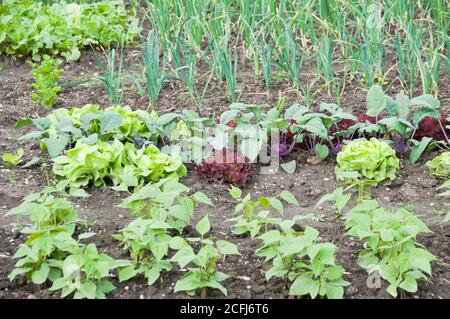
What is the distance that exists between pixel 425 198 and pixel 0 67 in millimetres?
3238

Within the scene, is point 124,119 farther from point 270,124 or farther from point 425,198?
point 425,198

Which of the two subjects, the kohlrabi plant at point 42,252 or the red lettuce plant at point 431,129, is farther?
the red lettuce plant at point 431,129

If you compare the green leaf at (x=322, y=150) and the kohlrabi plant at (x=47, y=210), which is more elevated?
the kohlrabi plant at (x=47, y=210)

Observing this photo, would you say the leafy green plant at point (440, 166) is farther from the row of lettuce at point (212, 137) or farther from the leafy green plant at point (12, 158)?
the leafy green plant at point (12, 158)

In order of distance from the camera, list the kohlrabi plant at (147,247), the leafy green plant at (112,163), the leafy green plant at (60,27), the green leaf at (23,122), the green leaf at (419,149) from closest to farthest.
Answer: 1. the kohlrabi plant at (147,247)
2. the leafy green plant at (112,163)
3. the green leaf at (419,149)
4. the green leaf at (23,122)
5. the leafy green plant at (60,27)

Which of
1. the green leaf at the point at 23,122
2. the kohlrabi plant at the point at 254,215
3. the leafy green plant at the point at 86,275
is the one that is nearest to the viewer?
the leafy green plant at the point at 86,275

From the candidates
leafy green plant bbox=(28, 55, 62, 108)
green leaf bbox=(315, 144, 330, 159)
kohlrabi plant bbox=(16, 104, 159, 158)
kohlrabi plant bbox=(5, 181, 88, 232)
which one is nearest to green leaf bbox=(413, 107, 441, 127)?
green leaf bbox=(315, 144, 330, 159)

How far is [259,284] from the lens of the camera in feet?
11.0

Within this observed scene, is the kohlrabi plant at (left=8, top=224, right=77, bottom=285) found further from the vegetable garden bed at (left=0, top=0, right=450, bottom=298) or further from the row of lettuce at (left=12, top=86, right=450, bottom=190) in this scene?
the row of lettuce at (left=12, top=86, right=450, bottom=190)

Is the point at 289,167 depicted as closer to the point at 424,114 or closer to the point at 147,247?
the point at 424,114

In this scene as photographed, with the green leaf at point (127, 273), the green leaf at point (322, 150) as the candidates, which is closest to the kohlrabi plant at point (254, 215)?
the green leaf at point (127, 273)

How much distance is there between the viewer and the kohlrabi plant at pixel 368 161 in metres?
4.22

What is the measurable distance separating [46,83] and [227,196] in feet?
5.23

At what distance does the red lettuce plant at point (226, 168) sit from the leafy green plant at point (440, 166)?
36.5 inches
